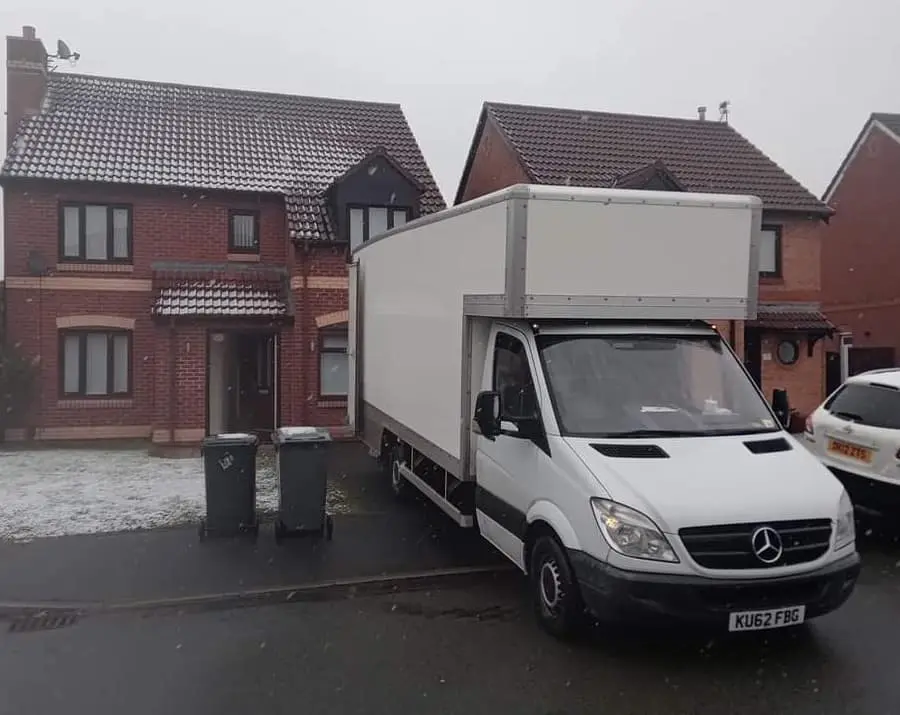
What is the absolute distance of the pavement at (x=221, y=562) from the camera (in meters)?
6.47

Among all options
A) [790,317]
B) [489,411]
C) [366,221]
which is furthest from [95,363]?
[790,317]

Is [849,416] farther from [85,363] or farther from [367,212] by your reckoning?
[85,363]

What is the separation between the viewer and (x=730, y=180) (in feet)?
62.2

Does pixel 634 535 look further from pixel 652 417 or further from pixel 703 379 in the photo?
pixel 703 379

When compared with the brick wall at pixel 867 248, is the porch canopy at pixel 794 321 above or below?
below

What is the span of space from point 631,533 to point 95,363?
13.3 metres

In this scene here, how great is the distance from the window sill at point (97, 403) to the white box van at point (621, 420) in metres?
9.90

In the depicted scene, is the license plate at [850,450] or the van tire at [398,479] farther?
the van tire at [398,479]

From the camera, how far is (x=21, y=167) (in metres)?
15.1

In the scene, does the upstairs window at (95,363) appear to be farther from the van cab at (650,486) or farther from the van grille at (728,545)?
the van grille at (728,545)

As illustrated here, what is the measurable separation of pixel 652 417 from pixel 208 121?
15524mm

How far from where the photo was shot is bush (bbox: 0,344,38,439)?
1453 cm

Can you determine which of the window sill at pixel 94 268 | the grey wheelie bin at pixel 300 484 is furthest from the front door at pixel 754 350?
the window sill at pixel 94 268

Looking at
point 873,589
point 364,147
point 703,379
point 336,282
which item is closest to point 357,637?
point 703,379
